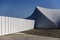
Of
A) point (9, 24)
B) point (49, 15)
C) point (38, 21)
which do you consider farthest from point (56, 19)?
point (9, 24)

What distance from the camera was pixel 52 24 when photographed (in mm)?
35594

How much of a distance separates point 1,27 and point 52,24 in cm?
2353

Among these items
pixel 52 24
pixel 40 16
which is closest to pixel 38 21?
pixel 40 16

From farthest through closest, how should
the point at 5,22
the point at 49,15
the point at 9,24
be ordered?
the point at 49,15 → the point at 9,24 → the point at 5,22

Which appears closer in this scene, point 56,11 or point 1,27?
point 1,27

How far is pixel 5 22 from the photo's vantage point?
570 inches

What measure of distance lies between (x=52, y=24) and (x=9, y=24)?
2150cm

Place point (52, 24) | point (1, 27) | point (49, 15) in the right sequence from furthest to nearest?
point (49, 15)
point (52, 24)
point (1, 27)

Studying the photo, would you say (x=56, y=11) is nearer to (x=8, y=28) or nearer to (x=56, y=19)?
(x=56, y=19)

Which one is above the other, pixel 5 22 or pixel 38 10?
pixel 38 10

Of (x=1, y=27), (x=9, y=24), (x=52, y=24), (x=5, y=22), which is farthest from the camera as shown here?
(x=52, y=24)

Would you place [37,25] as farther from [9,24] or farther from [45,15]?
[9,24]

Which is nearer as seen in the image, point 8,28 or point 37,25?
point 8,28

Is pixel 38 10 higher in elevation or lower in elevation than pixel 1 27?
higher
